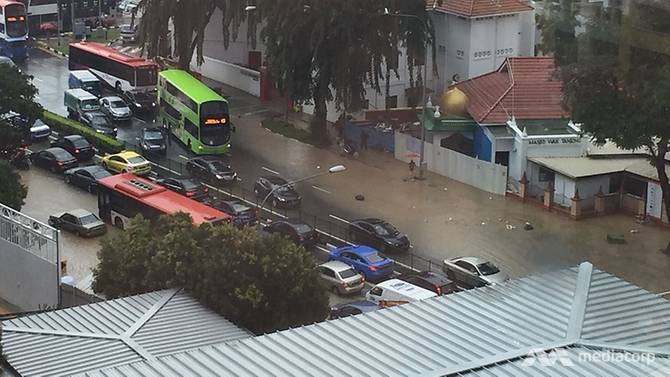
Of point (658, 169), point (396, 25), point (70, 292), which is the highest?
point (396, 25)

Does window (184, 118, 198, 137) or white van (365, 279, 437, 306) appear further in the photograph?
window (184, 118, 198, 137)

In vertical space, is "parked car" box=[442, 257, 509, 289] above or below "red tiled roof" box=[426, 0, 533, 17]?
below

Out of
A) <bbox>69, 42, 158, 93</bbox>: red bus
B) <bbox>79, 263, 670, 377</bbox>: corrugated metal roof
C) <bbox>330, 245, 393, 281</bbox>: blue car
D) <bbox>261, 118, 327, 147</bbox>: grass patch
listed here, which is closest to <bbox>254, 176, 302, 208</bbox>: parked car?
<bbox>330, 245, 393, 281</bbox>: blue car

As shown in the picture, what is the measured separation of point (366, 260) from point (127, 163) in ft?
13.3

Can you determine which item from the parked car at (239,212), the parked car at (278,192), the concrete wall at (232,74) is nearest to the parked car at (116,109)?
the concrete wall at (232,74)

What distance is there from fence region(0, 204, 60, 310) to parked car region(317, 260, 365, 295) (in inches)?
89.0

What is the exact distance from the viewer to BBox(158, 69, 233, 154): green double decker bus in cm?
1405

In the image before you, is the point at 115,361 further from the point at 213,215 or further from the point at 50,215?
the point at 50,215

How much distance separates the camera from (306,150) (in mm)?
14320

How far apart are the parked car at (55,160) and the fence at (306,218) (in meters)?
1.00

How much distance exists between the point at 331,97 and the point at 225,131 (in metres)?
1.37

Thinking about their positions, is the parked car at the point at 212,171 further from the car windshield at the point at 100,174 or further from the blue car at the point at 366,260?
the blue car at the point at 366,260

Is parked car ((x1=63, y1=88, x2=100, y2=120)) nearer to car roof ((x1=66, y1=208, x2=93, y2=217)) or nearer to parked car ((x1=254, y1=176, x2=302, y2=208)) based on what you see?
parked car ((x1=254, y1=176, x2=302, y2=208))

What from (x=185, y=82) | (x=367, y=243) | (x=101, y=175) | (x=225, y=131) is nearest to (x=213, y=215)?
(x=367, y=243)
